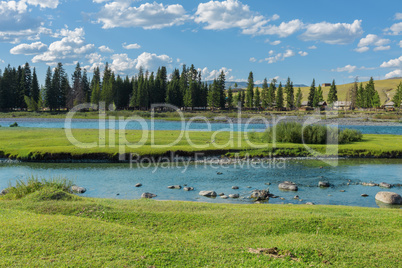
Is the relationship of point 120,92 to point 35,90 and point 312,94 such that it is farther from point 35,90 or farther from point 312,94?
point 312,94

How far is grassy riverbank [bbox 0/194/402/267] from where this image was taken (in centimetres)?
788

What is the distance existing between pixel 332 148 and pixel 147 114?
8259cm

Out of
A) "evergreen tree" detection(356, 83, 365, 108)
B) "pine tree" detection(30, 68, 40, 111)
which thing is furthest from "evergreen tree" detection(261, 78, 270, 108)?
"pine tree" detection(30, 68, 40, 111)

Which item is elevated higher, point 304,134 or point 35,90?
point 35,90

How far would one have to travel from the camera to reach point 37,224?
32.0 feet

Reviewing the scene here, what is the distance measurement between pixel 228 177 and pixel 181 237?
600 inches

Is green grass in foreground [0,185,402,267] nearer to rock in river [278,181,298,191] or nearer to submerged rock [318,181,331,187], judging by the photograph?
rock in river [278,181,298,191]

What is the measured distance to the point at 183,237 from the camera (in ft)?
31.0

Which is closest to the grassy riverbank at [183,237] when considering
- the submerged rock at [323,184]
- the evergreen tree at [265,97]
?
the submerged rock at [323,184]

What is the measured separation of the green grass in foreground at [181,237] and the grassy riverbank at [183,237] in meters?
0.03

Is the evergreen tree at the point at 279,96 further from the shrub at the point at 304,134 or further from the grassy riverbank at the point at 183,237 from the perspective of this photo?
the grassy riverbank at the point at 183,237

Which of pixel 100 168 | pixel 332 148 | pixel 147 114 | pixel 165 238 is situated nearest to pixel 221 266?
Result: pixel 165 238

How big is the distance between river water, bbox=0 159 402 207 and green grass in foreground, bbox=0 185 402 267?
6542 mm

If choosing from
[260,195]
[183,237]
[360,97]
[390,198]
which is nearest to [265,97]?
[360,97]
